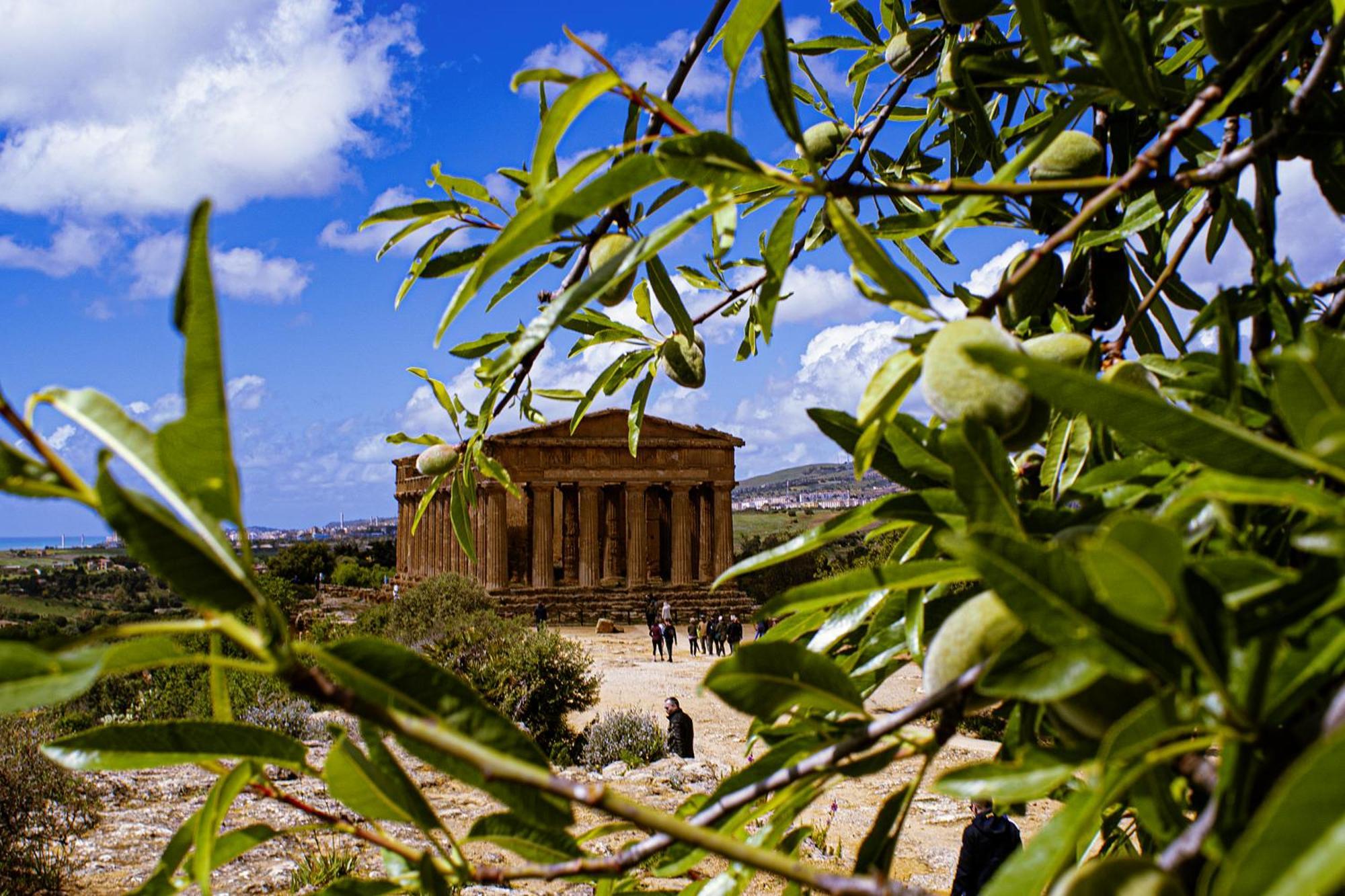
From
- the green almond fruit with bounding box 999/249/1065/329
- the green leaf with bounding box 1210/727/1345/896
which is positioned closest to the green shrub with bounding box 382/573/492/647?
the green almond fruit with bounding box 999/249/1065/329

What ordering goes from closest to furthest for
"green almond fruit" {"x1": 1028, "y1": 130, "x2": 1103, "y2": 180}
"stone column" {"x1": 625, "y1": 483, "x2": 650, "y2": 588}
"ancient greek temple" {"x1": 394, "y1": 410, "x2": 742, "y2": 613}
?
"green almond fruit" {"x1": 1028, "y1": 130, "x2": 1103, "y2": 180}, "ancient greek temple" {"x1": 394, "y1": 410, "x2": 742, "y2": 613}, "stone column" {"x1": 625, "y1": 483, "x2": 650, "y2": 588}

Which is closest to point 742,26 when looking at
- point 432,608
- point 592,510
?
point 432,608

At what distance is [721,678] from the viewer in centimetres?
59

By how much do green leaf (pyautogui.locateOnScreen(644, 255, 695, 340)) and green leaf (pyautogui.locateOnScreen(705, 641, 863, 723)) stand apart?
0.65 meters

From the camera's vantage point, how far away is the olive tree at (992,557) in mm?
435

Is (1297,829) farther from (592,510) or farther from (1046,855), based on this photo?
(592,510)

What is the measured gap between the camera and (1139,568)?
1.27 feet

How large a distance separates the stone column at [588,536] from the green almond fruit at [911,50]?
83.2 ft

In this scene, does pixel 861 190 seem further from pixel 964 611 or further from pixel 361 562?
pixel 361 562

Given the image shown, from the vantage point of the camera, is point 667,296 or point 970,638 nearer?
point 970,638

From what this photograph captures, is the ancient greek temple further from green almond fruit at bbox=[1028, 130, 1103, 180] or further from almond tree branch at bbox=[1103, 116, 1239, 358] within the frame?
almond tree branch at bbox=[1103, 116, 1239, 358]

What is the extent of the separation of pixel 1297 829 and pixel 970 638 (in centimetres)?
28

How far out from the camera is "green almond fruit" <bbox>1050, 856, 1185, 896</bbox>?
43cm

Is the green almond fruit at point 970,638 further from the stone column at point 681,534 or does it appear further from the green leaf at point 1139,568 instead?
the stone column at point 681,534
